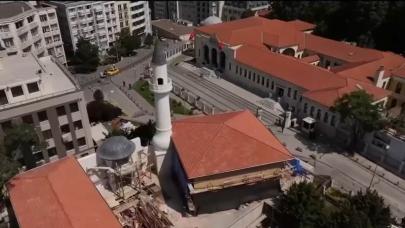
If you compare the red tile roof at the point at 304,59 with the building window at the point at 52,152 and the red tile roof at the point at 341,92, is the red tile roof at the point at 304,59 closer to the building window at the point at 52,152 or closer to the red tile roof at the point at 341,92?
the red tile roof at the point at 341,92

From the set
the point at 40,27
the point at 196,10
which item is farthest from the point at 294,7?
the point at 40,27

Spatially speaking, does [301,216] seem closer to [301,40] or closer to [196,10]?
[301,40]

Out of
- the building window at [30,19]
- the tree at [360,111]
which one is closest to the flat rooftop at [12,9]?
the building window at [30,19]

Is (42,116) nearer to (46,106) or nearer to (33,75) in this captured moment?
(46,106)

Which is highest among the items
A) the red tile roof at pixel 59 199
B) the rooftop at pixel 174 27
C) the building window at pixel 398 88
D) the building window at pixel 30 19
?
the building window at pixel 30 19

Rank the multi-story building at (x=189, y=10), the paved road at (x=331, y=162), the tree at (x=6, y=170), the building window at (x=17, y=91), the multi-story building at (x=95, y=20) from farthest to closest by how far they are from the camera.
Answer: the multi-story building at (x=189, y=10) < the multi-story building at (x=95, y=20) < the paved road at (x=331, y=162) < the building window at (x=17, y=91) < the tree at (x=6, y=170)

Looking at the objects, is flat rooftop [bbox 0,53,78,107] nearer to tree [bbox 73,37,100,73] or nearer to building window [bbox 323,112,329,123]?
tree [bbox 73,37,100,73]

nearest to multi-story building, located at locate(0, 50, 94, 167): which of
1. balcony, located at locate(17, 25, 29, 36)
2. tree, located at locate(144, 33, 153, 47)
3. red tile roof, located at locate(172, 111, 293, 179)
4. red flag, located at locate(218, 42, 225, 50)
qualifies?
red tile roof, located at locate(172, 111, 293, 179)
